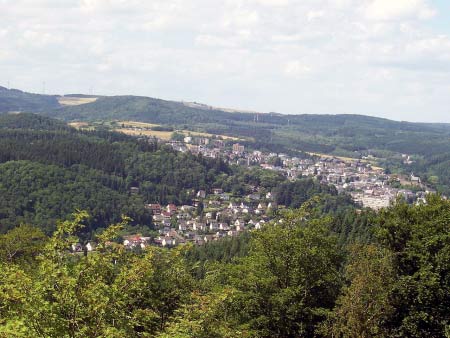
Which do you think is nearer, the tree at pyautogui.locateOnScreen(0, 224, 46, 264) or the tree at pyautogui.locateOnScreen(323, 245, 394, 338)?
the tree at pyautogui.locateOnScreen(323, 245, 394, 338)

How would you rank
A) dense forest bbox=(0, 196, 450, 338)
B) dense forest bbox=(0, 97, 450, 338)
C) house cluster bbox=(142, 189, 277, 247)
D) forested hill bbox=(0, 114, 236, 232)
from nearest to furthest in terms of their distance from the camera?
dense forest bbox=(0, 97, 450, 338) → dense forest bbox=(0, 196, 450, 338) → forested hill bbox=(0, 114, 236, 232) → house cluster bbox=(142, 189, 277, 247)

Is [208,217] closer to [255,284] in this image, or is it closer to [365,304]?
[255,284]

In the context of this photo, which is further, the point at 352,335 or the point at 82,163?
the point at 82,163

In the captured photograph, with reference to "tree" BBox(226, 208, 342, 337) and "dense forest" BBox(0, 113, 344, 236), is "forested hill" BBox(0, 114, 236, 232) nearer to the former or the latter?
"dense forest" BBox(0, 113, 344, 236)

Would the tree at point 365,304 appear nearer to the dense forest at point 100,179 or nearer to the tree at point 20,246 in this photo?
the tree at point 20,246

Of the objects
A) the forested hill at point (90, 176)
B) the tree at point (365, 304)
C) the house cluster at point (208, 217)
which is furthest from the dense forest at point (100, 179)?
the tree at point (365, 304)

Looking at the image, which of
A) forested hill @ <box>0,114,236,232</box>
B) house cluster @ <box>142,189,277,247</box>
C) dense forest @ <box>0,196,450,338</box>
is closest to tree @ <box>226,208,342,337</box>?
dense forest @ <box>0,196,450,338</box>

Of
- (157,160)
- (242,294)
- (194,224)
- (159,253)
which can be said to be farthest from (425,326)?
(157,160)

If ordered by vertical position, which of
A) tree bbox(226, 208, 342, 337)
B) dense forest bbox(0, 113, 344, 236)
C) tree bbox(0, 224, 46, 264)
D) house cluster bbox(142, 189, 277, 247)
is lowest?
house cluster bbox(142, 189, 277, 247)

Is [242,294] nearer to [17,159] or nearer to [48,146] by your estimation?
[17,159]

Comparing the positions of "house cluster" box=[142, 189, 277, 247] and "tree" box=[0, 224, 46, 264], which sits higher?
"tree" box=[0, 224, 46, 264]

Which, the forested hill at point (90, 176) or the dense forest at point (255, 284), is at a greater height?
the dense forest at point (255, 284)
